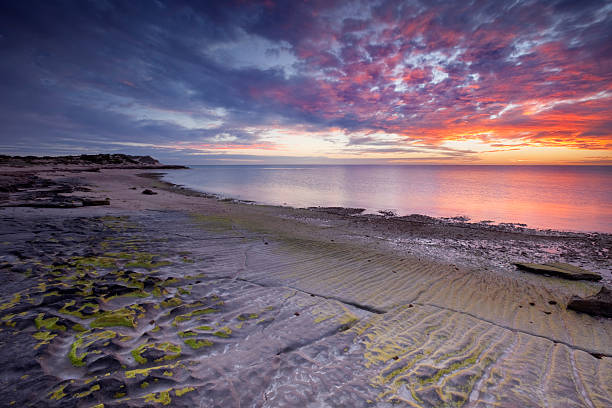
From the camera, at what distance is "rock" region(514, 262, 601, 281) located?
7770mm

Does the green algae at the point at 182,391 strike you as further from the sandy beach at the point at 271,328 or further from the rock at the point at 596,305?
the rock at the point at 596,305

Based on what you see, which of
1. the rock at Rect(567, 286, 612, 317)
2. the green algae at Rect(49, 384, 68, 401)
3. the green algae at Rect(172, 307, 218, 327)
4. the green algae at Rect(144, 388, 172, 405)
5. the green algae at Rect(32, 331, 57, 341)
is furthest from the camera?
the rock at Rect(567, 286, 612, 317)

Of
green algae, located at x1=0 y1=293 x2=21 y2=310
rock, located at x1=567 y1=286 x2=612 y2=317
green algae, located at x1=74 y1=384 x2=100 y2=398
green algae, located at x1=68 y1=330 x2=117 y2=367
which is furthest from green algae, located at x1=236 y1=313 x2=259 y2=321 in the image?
rock, located at x1=567 y1=286 x2=612 y2=317

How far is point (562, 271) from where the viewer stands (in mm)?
7977

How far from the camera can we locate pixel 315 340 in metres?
3.80

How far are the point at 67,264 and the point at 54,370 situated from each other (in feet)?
11.6

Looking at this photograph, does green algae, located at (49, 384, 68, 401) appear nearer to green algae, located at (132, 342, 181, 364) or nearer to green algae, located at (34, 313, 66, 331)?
green algae, located at (132, 342, 181, 364)

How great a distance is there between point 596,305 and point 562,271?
3.17m

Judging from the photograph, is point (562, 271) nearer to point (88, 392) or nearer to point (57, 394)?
point (88, 392)

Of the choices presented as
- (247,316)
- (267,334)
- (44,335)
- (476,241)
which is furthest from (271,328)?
(476,241)

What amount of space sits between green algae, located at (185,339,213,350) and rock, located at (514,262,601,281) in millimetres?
9746

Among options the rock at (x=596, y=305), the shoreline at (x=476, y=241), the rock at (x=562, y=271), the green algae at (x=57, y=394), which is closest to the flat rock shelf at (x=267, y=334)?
the green algae at (x=57, y=394)

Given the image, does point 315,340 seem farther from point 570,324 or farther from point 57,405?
point 570,324

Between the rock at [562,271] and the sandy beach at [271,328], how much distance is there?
0.23 m
